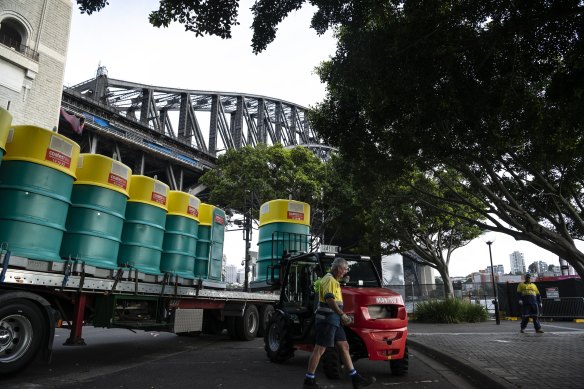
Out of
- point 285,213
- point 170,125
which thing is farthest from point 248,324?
point 170,125

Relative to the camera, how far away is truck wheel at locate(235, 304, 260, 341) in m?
11.2

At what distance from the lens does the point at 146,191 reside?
851cm

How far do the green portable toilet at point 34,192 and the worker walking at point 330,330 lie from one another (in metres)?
3.96

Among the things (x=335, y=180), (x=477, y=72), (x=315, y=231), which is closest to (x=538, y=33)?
(x=477, y=72)

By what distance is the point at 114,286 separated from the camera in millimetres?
7062

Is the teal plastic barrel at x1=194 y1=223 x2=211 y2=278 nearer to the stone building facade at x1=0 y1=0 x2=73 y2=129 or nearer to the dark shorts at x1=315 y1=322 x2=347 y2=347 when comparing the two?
the dark shorts at x1=315 y1=322 x2=347 y2=347

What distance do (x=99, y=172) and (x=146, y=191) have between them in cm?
122

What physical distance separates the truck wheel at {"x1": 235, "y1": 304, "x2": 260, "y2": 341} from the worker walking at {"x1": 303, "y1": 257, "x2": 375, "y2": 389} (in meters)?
5.98

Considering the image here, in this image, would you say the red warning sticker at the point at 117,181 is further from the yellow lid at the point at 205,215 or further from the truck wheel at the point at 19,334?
the yellow lid at the point at 205,215

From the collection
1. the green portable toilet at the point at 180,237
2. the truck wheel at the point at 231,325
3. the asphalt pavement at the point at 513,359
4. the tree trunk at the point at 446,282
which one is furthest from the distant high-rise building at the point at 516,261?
the green portable toilet at the point at 180,237

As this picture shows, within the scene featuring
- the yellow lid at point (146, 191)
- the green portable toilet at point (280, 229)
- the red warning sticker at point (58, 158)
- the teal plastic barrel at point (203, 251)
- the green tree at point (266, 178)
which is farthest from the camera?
the green tree at point (266, 178)

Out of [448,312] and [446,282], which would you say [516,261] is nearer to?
[446,282]

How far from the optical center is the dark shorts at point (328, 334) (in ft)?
17.9

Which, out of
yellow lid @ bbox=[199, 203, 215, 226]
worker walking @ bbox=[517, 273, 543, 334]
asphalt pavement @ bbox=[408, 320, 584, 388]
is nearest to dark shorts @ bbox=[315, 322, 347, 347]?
asphalt pavement @ bbox=[408, 320, 584, 388]
